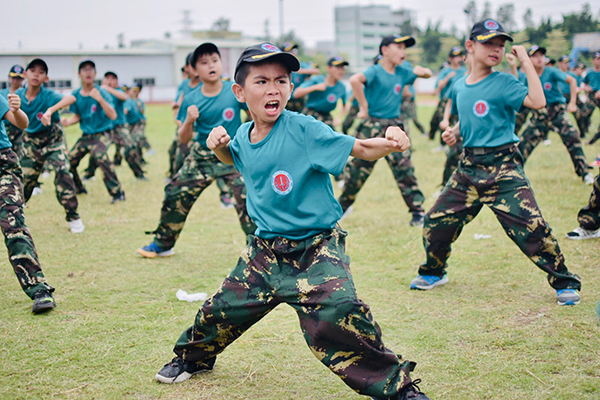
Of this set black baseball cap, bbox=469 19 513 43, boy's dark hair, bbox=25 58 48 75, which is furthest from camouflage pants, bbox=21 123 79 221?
black baseball cap, bbox=469 19 513 43

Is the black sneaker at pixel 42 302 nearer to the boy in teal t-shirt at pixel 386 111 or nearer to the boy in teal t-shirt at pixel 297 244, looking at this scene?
the boy in teal t-shirt at pixel 297 244

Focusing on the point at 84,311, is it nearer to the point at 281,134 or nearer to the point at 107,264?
the point at 107,264

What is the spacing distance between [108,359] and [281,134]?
2.13 meters

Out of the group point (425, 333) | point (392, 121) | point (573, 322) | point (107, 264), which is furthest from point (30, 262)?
point (392, 121)

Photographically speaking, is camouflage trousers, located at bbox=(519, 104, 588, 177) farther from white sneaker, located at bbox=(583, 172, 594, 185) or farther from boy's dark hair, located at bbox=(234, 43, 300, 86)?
boy's dark hair, located at bbox=(234, 43, 300, 86)

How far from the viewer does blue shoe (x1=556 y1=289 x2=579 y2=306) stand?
484cm

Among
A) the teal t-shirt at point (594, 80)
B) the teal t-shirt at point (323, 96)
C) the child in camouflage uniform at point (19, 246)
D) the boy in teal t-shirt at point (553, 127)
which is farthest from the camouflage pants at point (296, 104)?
the teal t-shirt at point (594, 80)

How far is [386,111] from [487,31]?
10.8 feet

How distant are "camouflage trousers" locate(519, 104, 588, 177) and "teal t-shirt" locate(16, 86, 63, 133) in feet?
25.0

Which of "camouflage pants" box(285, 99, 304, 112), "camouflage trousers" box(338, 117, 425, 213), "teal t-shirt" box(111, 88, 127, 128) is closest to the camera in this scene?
"camouflage trousers" box(338, 117, 425, 213)

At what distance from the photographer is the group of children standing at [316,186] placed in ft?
10.5

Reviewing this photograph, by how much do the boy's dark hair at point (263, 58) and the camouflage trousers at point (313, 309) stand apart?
101cm

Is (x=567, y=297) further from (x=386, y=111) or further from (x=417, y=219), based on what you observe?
(x=386, y=111)

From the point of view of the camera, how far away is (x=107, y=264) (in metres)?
6.67
